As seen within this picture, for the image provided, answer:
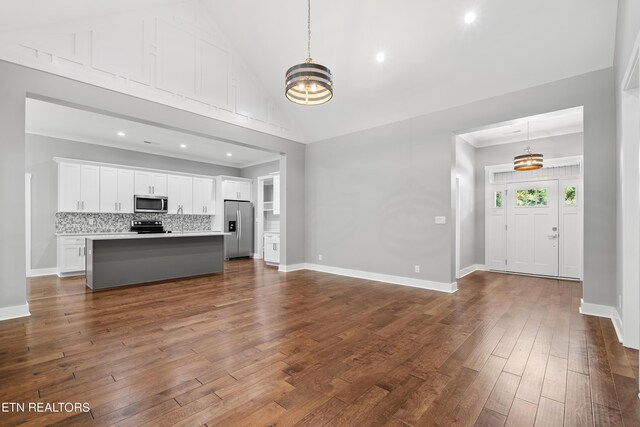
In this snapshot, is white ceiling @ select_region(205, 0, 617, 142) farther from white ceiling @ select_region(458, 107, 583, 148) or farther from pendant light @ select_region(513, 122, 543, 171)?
pendant light @ select_region(513, 122, 543, 171)

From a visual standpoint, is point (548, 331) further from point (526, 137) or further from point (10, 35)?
point (10, 35)

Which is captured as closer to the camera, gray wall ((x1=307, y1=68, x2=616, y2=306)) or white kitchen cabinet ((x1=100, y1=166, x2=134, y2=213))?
gray wall ((x1=307, y1=68, x2=616, y2=306))

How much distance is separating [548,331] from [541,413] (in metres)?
1.80

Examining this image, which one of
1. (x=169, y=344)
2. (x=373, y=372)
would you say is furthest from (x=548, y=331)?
(x=169, y=344)

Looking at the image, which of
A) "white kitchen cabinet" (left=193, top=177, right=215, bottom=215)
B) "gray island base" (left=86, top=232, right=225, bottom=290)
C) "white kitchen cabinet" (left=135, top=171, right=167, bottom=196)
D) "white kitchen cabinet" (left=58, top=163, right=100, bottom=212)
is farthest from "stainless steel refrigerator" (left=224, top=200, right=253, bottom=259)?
"white kitchen cabinet" (left=58, top=163, right=100, bottom=212)

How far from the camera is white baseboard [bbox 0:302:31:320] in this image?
340cm

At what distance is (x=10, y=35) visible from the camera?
3.44 metres

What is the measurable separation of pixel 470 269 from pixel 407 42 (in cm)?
528

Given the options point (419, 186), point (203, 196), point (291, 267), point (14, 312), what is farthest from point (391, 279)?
point (203, 196)

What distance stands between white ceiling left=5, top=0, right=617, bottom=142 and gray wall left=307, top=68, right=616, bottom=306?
0.86 ft

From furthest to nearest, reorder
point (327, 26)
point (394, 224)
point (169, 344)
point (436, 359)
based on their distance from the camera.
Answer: point (394, 224) → point (327, 26) → point (169, 344) → point (436, 359)

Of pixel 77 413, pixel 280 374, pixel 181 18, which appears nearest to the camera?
pixel 77 413

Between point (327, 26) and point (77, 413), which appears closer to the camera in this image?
point (77, 413)

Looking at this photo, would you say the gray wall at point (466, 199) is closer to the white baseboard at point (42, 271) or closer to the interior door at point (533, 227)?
the interior door at point (533, 227)
